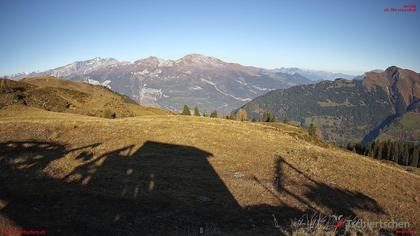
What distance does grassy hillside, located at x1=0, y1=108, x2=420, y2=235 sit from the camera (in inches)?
547

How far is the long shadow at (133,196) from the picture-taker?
13148 mm

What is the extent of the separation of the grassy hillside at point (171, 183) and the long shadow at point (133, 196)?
0.18ft

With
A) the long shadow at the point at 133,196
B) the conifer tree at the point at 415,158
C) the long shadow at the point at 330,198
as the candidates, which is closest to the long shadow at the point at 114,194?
the long shadow at the point at 133,196

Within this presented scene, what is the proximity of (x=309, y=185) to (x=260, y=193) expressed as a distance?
20.1 ft

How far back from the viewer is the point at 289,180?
25.1 m

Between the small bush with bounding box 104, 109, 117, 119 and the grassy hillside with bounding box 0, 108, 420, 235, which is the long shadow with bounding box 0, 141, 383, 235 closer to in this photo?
the grassy hillside with bounding box 0, 108, 420, 235

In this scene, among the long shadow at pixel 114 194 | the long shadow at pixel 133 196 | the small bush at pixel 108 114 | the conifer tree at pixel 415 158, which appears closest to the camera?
the long shadow at pixel 114 194

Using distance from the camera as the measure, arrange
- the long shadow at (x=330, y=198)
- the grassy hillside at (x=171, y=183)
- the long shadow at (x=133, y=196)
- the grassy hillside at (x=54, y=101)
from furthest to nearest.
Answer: the grassy hillside at (x=54, y=101), the long shadow at (x=330, y=198), the grassy hillside at (x=171, y=183), the long shadow at (x=133, y=196)

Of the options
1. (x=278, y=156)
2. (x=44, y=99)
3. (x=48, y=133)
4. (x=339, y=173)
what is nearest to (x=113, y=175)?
(x=48, y=133)

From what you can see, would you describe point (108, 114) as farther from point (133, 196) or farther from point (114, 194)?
point (133, 196)

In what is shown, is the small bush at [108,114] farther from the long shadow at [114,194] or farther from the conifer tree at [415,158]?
the conifer tree at [415,158]

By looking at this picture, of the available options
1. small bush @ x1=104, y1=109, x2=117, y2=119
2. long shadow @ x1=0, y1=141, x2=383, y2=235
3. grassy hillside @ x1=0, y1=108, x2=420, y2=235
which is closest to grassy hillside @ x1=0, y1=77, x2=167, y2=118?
small bush @ x1=104, y1=109, x2=117, y2=119

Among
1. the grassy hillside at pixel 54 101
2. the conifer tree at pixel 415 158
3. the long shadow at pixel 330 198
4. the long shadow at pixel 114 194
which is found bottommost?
the conifer tree at pixel 415 158

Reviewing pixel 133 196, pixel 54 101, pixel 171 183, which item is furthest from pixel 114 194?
pixel 54 101
